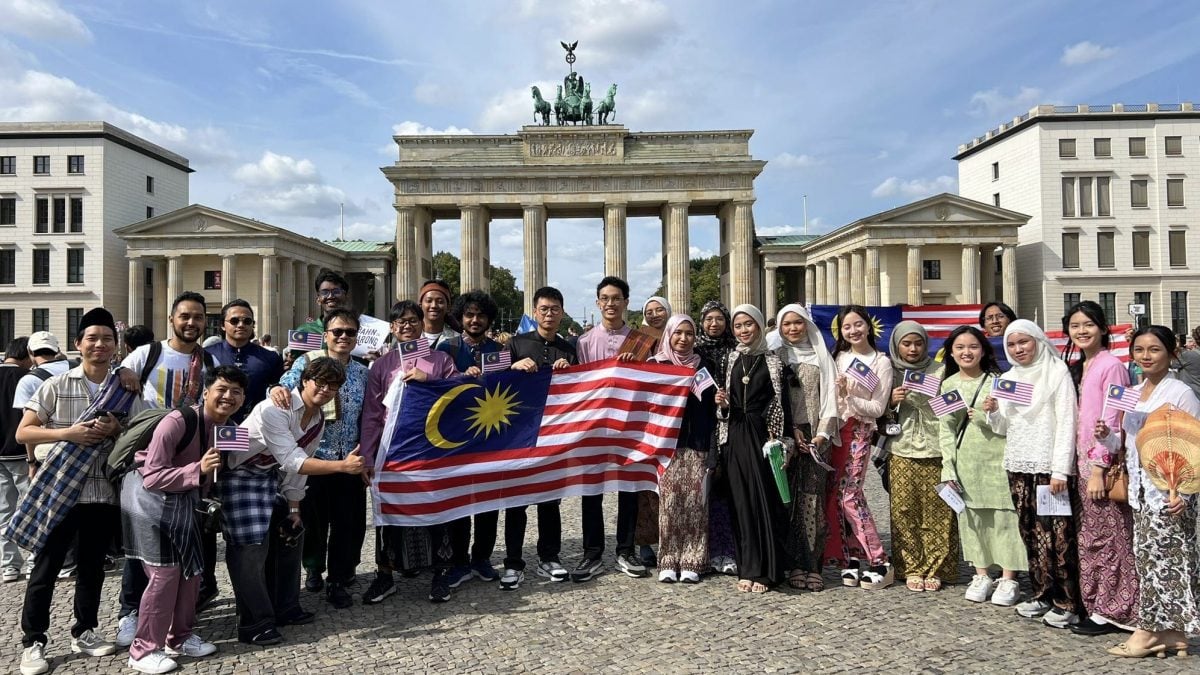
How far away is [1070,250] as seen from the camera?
2138 inches

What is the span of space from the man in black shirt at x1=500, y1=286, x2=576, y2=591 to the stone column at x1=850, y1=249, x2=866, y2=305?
49.9 metres

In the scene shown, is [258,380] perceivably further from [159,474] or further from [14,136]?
[14,136]

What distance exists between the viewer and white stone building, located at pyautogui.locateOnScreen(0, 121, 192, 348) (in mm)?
53125

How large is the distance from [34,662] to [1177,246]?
68.9m

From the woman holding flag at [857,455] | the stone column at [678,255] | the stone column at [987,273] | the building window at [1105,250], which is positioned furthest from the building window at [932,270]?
the woman holding flag at [857,455]

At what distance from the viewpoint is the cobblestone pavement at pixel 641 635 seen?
186 inches

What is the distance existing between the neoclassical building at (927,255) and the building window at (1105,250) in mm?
6427

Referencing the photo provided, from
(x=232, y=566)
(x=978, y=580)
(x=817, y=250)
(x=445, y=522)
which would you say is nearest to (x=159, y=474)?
(x=232, y=566)

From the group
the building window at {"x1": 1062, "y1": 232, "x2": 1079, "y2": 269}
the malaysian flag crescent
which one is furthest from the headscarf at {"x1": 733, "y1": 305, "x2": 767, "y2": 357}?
the building window at {"x1": 1062, "y1": 232, "x2": 1079, "y2": 269}

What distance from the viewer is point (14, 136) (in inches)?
2096

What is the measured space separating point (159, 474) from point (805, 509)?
16.2ft

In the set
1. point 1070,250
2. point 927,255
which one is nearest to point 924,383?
point 927,255

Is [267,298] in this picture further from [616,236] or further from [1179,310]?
[1179,310]

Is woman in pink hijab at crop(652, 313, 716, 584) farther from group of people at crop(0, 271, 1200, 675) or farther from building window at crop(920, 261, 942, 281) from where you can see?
building window at crop(920, 261, 942, 281)
